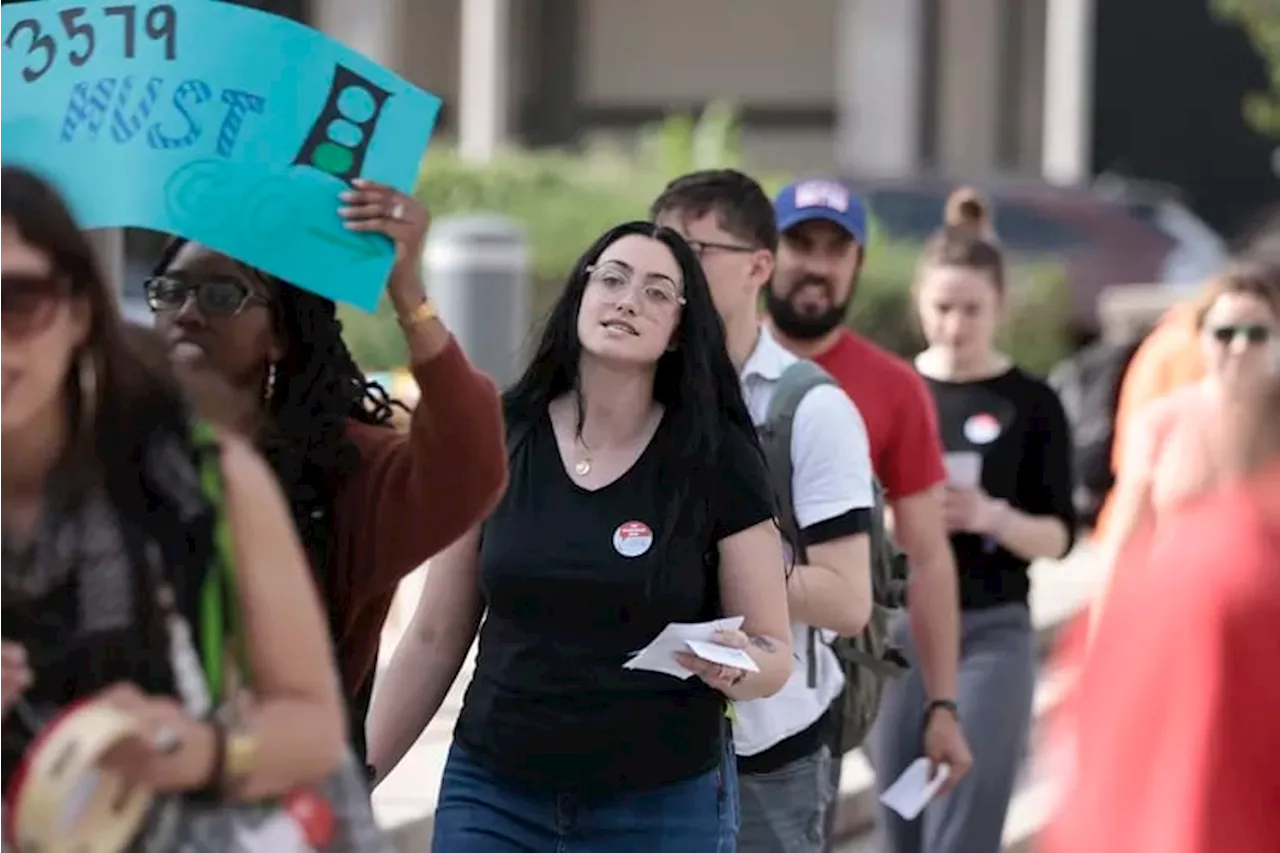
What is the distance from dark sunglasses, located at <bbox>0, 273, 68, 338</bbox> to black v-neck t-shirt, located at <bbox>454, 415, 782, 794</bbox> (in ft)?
6.07

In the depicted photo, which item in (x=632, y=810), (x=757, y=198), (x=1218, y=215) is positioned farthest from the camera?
(x=1218, y=215)

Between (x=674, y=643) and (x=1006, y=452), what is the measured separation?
2757mm

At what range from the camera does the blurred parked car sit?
21594 millimetres

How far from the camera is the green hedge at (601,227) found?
1752cm

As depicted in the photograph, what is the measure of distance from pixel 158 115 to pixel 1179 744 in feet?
5.57

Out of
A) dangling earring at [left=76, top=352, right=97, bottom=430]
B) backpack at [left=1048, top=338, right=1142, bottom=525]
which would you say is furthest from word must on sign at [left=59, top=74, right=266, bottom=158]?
backpack at [left=1048, top=338, right=1142, bottom=525]

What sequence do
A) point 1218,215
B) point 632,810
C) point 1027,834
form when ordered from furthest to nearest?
point 1218,215, point 1027,834, point 632,810

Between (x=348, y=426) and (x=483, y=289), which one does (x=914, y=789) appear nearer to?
(x=348, y=426)

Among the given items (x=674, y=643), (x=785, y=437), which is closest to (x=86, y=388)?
(x=674, y=643)

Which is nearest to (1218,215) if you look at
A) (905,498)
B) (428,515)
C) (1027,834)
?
(1027,834)

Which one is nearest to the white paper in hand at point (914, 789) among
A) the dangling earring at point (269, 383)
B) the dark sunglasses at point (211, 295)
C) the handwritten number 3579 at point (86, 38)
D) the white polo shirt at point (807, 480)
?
the white polo shirt at point (807, 480)

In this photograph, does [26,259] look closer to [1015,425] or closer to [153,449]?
[153,449]

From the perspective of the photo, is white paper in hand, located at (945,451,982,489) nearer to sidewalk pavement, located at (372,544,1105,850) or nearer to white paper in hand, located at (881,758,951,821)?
sidewalk pavement, located at (372,544,1105,850)

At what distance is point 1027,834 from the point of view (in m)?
8.45
